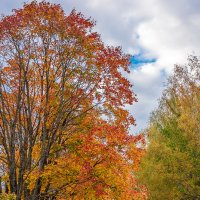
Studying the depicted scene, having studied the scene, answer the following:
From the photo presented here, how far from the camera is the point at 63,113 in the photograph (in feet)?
49.9

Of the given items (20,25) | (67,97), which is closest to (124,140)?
(67,97)

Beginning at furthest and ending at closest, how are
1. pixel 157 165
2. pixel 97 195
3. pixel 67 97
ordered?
1. pixel 157 165
2. pixel 67 97
3. pixel 97 195

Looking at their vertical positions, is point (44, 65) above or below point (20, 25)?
below

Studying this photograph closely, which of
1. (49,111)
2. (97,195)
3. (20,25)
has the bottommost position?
(97,195)

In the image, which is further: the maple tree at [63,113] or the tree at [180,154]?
the tree at [180,154]

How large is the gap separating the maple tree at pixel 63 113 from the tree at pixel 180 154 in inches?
602

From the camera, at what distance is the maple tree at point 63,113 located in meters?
14.3

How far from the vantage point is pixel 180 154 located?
2997cm

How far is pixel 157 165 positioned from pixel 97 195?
16896mm

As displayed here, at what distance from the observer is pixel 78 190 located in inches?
576

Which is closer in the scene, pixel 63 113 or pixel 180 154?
pixel 63 113

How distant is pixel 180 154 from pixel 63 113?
1754 centimetres

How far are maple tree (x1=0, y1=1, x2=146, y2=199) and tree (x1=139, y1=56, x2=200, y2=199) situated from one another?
15.3 meters

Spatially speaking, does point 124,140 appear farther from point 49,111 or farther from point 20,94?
point 20,94
